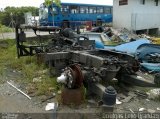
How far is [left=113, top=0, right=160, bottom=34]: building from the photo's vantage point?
66.4 ft

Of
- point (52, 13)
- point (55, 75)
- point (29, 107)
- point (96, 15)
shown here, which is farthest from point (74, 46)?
point (96, 15)

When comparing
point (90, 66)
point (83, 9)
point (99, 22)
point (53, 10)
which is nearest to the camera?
point (90, 66)

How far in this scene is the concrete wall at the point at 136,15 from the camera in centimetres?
2022

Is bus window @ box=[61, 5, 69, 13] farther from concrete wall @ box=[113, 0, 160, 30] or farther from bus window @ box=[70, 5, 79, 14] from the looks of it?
concrete wall @ box=[113, 0, 160, 30]

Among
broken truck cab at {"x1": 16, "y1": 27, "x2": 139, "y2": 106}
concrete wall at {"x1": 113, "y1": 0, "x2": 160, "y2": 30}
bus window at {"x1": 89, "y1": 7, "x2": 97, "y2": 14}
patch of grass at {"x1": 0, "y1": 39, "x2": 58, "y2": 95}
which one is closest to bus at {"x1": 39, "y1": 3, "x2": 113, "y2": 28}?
bus window at {"x1": 89, "y1": 7, "x2": 97, "y2": 14}

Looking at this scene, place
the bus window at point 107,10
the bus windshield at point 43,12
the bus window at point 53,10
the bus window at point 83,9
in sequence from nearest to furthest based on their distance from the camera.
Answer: the bus window at point 53,10 → the bus windshield at point 43,12 → the bus window at point 83,9 → the bus window at point 107,10

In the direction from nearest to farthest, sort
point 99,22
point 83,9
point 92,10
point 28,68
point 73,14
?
point 28,68 < point 73,14 < point 83,9 < point 99,22 < point 92,10

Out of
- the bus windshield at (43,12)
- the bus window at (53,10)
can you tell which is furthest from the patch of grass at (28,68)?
the bus windshield at (43,12)

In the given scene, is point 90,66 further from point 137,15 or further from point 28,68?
point 137,15

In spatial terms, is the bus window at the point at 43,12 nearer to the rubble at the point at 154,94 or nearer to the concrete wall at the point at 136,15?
the concrete wall at the point at 136,15

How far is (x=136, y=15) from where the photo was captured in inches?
800

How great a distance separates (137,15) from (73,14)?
6902 millimetres

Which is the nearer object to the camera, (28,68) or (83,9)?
(28,68)

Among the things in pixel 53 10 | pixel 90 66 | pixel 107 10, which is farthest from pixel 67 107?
pixel 107 10
